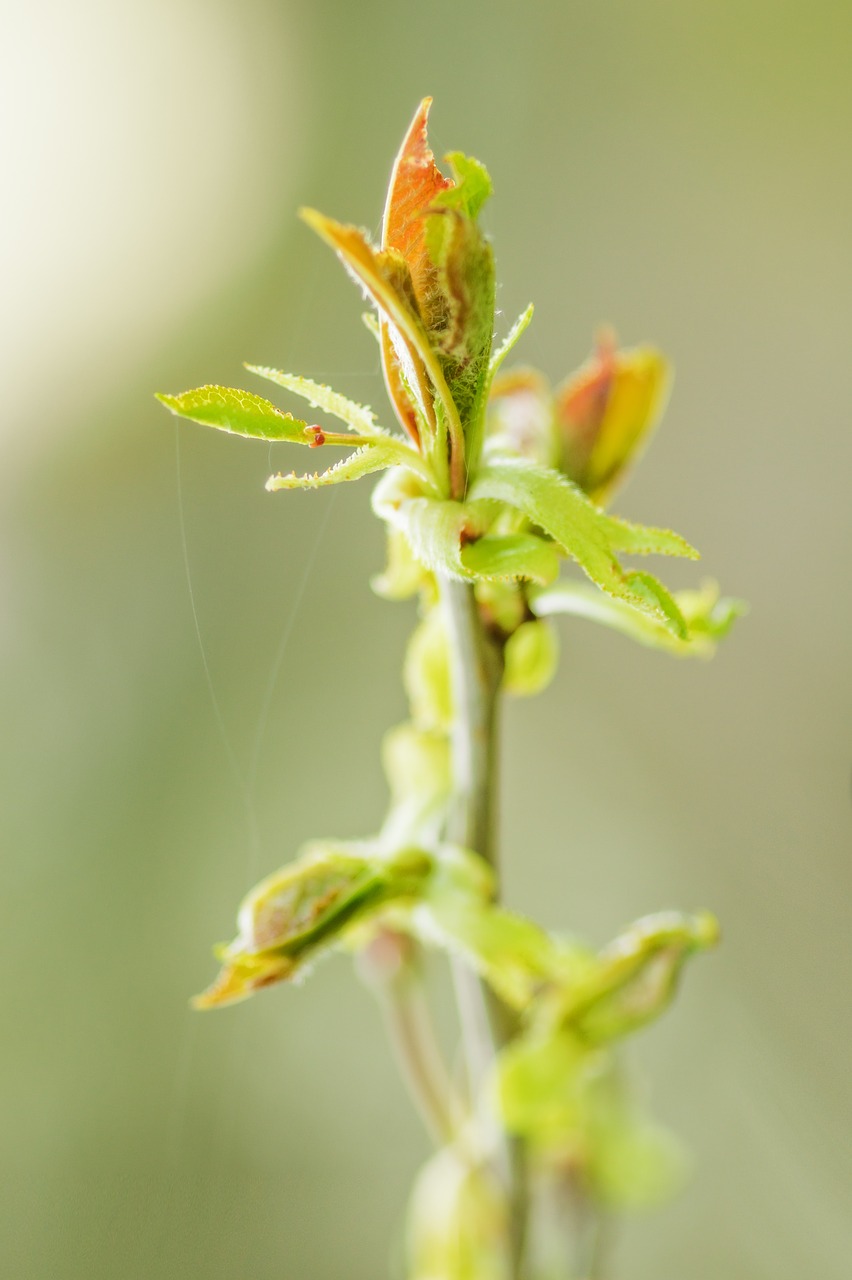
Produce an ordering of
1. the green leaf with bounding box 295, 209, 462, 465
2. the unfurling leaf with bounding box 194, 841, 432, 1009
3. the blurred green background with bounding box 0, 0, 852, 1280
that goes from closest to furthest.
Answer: the green leaf with bounding box 295, 209, 462, 465
the unfurling leaf with bounding box 194, 841, 432, 1009
the blurred green background with bounding box 0, 0, 852, 1280

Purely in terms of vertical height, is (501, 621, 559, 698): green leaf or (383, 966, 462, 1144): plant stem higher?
(501, 621, 559, 698): green leaf

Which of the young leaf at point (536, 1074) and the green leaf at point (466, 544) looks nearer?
the green leaf at point (466, 544)

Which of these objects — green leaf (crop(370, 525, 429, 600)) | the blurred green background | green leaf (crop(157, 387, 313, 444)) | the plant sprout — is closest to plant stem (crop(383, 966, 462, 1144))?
the plant sprout

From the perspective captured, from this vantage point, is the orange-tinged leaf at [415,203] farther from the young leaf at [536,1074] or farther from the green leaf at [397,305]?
the young leaf at [536,1074]

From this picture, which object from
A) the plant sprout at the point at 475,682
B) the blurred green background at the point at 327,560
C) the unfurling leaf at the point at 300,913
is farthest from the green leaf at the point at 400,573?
the blurred green background at the point at 327,560

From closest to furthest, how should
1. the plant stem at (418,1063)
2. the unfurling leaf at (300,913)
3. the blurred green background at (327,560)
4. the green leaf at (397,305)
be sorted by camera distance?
1. the green leaf at (397,305)
2. the unfurling leaf at (300,913)
3. the plant stem at (418,1063)
4. the blurred green background at (327,560)

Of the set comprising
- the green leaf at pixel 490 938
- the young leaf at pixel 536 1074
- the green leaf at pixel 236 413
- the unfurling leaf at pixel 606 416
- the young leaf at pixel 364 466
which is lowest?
the young leaf at pixel 536 1074

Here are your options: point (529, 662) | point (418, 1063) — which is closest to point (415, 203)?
point (529, 662)

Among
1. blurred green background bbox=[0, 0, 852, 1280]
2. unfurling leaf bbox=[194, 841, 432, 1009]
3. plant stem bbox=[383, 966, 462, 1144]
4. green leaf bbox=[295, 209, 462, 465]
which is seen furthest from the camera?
blurred green background bbox=[0, 0, 852, 1280]

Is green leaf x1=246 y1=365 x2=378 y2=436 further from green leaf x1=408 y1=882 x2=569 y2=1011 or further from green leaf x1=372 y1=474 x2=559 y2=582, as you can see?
green leaf x1=408 y1=882 x2=569 y2=1011

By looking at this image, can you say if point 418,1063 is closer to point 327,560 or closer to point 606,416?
point 606,416
